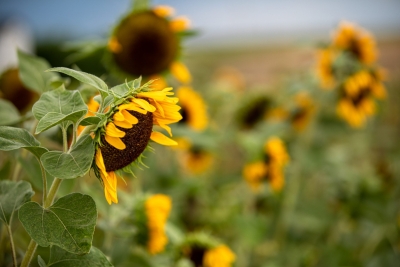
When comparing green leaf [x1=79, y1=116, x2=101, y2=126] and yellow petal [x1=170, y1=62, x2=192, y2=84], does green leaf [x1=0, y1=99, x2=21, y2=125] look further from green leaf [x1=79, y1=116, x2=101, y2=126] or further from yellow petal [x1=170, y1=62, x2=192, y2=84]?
yellow petal [x1=170, y1=62, x2=192, y2=84]

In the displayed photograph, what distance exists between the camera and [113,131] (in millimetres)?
378

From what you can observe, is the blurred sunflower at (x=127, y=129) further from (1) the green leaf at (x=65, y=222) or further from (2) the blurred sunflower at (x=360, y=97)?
(2) the blurred sunflower at (x=360, y=97)

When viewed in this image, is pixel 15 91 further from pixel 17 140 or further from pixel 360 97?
pixel 360 97

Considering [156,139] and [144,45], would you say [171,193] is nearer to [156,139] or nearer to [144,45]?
[144,45]

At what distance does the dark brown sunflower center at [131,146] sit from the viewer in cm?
40

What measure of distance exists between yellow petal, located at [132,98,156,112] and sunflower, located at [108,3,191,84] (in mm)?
502

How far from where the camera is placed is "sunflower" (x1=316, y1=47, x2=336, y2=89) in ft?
3.72

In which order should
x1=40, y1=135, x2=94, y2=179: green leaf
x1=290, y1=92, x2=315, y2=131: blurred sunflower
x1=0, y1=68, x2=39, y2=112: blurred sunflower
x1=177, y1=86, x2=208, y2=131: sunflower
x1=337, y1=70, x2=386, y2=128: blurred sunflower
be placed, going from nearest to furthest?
1. x1=40, y1=135, x2=94, y2=179: green leaf
2. x1=0, y1=68, x2=39, y2=112: blurred sunflower
3. x1=337, y1=70, x2=386, y2=128: blurred sunflower
4. x1=177, y1=86, x2=208, y2=131: sunflower
5. x1=290, y1=92, x2=315, y2=131: blurred sunflower

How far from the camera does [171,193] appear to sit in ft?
3.93

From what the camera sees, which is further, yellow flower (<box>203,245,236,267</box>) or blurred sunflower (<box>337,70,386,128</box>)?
blurred sunflower (<box>337,70,386,128</box>)

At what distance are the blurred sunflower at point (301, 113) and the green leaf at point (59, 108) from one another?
99 cm

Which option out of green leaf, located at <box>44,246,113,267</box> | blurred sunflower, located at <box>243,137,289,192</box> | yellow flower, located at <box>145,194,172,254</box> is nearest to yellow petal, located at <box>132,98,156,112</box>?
green leaf, located at <box>44,246,113,267</box>

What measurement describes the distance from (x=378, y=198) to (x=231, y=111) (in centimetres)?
60

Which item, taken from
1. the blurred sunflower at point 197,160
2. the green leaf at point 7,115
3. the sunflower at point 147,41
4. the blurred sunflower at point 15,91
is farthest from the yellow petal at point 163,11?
the blurred sunflower at point 197,160
